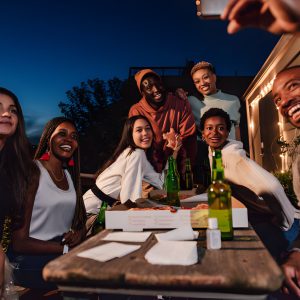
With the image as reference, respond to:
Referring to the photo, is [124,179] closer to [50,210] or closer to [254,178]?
[50,210]

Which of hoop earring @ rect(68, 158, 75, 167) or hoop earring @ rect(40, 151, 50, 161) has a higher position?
hoop earring @ rect(40, 151, 50, 161)

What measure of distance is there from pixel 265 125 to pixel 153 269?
450cm

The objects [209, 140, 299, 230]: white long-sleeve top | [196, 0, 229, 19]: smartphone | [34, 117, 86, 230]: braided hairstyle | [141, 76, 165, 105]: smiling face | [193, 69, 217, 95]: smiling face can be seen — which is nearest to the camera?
[34, 117, 86, 230]: braided hairstyle

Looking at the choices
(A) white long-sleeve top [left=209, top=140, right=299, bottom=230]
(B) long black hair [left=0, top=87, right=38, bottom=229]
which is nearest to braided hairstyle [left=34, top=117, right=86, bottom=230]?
(B) long black hair [left=0, top=87, right=38, bottom=229]

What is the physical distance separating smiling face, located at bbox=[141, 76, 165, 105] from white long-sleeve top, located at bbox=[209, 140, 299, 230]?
107 centimetres

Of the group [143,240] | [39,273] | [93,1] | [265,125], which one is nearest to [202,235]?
[143,240]

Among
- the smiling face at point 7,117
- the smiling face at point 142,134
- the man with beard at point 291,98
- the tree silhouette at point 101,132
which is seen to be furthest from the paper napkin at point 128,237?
the tree silhouette at point 101,132

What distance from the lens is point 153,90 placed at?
3.78 metres

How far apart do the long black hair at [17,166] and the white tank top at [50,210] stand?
4.6 inches

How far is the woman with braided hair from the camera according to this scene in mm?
1865

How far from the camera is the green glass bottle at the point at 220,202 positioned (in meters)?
1.29

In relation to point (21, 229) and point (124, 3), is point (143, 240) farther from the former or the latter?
point (124, 3)

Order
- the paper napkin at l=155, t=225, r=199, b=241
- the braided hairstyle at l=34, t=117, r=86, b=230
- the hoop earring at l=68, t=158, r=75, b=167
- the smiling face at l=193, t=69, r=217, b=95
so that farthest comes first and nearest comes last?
the smiling face at l=193, t=69, r=217, b=95 < the hoop earring at l=68, t=158, r=75, b=167 < the braided hairstyle at l=34, t=117, r=86, b=230 < the paper napkin at l=155, t=225, r=199, b=241

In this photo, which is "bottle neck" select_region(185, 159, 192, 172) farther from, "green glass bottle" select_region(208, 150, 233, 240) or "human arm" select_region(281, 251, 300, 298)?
"green glass bottle" select_region(208, 150, 233, 240)
